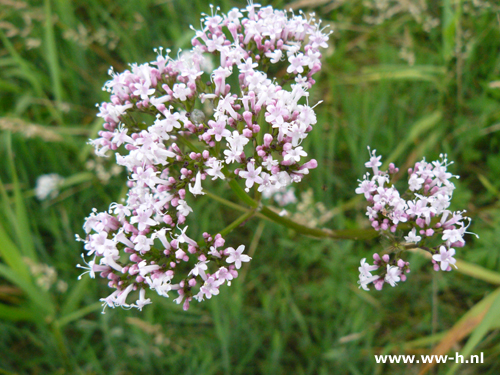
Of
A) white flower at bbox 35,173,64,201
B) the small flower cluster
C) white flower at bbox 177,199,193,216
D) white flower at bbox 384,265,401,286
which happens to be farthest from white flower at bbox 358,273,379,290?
white flower at bbox 35,173,64,201

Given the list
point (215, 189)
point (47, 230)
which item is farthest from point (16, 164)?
point (215, 189)

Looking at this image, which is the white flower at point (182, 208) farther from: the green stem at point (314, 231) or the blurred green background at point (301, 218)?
the blurred green background at point (301, 218)

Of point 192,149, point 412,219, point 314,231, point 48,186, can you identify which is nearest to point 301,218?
point 314,231

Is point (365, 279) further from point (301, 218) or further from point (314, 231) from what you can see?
point (301, 218)

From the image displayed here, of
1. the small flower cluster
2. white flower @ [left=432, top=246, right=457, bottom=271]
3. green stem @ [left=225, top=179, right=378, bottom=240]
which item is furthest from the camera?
green stem @ [left=225, top=179, right=378, bottom=240]

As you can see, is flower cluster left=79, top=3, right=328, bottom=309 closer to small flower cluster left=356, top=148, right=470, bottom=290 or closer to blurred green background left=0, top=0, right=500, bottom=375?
small flower cluster left=356, top=148, right=470, bottom=290

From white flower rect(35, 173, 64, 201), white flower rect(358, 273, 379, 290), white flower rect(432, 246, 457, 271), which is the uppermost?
white flower rect(35, 173, 64, 201)
